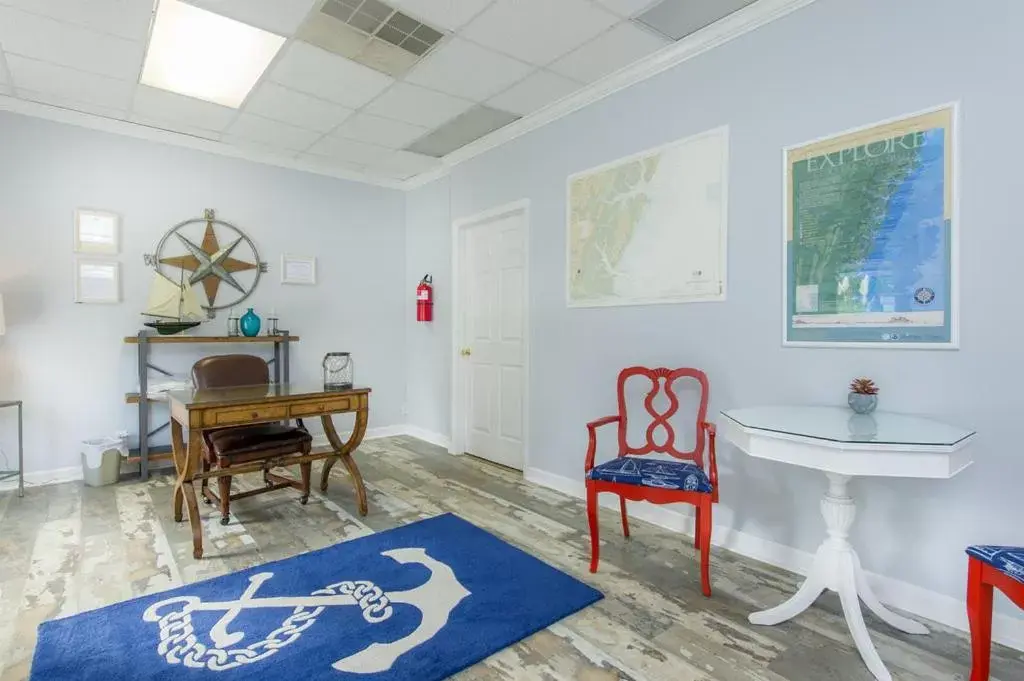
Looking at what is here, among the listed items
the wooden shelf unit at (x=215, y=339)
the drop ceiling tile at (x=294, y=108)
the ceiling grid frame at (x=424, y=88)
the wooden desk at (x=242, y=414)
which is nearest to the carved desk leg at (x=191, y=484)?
the wooden desk at (x=242, y=414)

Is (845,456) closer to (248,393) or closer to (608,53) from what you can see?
(608,53)

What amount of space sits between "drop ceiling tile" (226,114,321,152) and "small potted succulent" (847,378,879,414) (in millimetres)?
4204

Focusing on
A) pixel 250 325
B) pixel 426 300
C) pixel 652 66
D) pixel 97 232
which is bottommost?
pixel 250 325

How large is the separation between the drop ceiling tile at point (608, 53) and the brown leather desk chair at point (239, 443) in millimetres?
2823

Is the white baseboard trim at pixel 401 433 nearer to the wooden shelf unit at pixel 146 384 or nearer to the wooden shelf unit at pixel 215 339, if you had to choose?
the wooden shelf unit at pixel 215 339

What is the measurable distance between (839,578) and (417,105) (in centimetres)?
374

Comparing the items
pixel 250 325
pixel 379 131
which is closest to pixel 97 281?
pixel 250 325

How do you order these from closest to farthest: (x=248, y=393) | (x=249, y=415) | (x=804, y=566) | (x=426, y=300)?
(x=804, y=566) → (x=249, y=415) → (x=248, y=393) → (x=426, y=300)

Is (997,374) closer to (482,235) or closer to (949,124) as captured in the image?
(949,124)

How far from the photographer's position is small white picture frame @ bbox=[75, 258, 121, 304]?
398 centimetres

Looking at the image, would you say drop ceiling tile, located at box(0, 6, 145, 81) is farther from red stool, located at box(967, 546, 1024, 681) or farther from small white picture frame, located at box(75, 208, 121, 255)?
red stool, located at box(967, 546, 1024, 681)

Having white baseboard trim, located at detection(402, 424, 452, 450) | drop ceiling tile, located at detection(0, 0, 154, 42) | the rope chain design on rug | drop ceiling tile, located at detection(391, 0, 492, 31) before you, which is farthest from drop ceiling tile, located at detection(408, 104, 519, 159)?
the rope chain design on rug

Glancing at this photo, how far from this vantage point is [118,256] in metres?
4.13

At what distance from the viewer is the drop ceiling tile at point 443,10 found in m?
2.59
